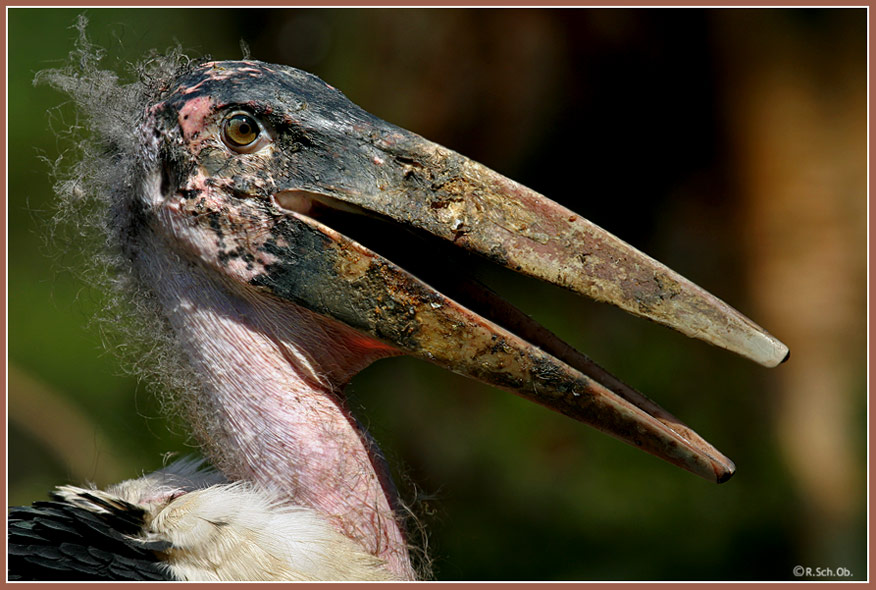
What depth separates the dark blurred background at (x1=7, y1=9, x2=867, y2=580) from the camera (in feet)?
16.8

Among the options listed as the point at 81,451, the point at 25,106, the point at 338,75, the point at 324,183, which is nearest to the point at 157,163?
the point at 324,183

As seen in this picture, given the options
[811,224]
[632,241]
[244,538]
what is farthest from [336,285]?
[811,224]

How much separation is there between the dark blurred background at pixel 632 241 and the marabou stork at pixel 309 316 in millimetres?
3293

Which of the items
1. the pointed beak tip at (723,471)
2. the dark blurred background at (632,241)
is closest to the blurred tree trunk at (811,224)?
the dark blurred background at (632,241)

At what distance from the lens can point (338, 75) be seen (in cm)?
553

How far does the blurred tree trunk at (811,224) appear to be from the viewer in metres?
5.21

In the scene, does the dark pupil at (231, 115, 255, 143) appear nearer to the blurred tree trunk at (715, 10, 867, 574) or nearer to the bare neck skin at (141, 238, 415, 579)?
the bare neck skin at (141, 238, 415, 579)

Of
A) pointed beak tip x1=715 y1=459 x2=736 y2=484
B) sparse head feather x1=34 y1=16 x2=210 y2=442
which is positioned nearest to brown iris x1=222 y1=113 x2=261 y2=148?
sparse head feather x1=34 y1=16 x2=210 y2=442

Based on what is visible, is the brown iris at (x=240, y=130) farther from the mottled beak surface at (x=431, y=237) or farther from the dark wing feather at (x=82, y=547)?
the dark wing feather at (x=82, y=547)

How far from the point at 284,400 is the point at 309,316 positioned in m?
0.19

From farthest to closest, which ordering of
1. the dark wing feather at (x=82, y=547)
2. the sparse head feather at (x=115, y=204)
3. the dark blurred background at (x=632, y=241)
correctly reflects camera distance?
the dark blurred background at (x=632, y=241) < the sparse head feather at (x=115, y=204) < the dark wing feather at (x=82, y=547)

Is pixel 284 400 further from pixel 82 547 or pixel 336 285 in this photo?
pixel 82 547

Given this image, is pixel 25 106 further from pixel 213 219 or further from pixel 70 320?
pixel 213 219

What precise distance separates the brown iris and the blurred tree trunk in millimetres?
4310
